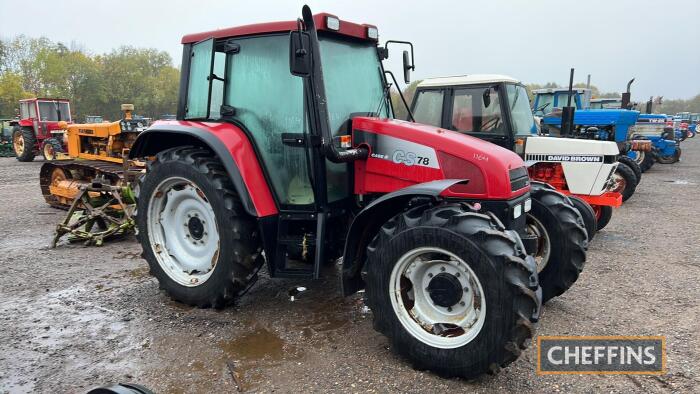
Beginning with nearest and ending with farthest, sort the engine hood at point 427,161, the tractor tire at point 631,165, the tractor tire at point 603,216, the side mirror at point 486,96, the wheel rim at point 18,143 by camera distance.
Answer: the engine hood at point 427,161 → the side mirror at point 486,96 → the tractor tire at point 603,216 → the tractor tire at point 631,165 → the wheel rim at point 18,143

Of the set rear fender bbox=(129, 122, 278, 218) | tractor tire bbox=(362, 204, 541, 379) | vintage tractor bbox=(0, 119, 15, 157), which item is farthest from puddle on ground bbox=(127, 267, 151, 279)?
vintage tractor bbox=(0, 119, 15, 157)

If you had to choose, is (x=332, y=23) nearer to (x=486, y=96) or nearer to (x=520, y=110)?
(x=486, y=96)

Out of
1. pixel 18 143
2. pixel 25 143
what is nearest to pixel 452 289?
pixel 25 143

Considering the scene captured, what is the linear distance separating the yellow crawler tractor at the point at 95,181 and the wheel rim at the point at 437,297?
13.1 ft

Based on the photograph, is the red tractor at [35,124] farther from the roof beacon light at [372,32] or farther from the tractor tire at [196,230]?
the roof beacon light at [372,32]

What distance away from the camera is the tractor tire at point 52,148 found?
13531 millimetres

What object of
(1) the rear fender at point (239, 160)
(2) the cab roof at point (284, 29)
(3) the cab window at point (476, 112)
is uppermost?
(2) the cab roof at point (284, 29)

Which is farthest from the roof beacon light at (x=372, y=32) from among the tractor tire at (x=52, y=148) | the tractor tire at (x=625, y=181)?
the tractor tire at (x=52, y=148)

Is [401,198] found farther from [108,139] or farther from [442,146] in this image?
[108,139]

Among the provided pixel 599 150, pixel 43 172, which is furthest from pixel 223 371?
pixel 43 172

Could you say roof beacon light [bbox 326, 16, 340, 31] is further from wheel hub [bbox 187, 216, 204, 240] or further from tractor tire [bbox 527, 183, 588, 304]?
tractor tire [bbox 527, 183, 588, 304]

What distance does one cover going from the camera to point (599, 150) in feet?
20.9

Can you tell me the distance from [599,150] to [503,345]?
→ 15.8ft

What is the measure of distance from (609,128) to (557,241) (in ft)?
27.4
